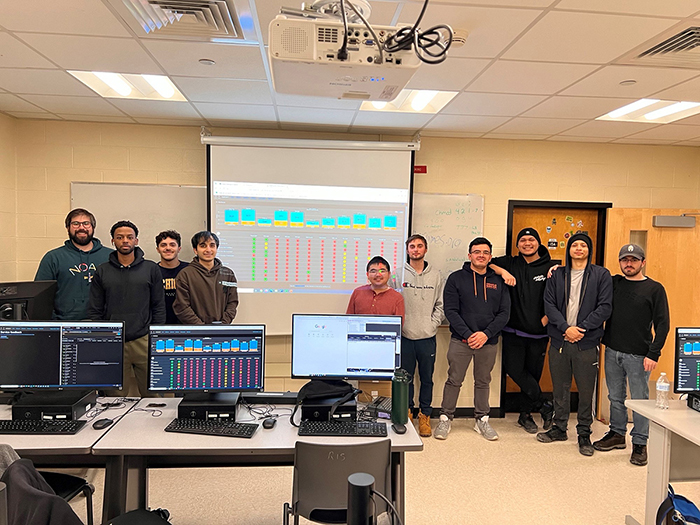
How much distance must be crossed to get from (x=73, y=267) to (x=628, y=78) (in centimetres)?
412

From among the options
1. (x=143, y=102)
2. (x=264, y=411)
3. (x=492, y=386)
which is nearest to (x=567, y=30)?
(x=264, y=411)

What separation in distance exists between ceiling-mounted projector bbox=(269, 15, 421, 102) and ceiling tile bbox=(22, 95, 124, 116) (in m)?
2.56

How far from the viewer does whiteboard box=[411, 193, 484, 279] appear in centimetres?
452

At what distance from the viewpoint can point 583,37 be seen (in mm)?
2334

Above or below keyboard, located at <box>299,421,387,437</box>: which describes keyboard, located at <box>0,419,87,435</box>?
below

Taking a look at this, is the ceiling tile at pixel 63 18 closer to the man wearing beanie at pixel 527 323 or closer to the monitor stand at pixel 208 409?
the monitor stand at pixel 208 409

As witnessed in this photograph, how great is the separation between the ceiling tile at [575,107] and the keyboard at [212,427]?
2.95m

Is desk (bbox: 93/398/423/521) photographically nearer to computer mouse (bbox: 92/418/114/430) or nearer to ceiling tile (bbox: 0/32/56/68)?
computer mouse (bbox: 92/418/114/430)

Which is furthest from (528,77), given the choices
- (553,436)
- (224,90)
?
(553,436)

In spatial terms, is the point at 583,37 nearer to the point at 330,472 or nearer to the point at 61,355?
the point at 330,472

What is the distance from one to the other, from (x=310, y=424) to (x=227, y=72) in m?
2.16

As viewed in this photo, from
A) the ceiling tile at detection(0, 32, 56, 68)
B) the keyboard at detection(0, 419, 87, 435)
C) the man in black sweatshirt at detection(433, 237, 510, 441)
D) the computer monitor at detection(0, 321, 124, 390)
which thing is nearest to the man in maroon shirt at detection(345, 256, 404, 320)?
the man in black sweatshirt at detection(433, 237, 510, 441)

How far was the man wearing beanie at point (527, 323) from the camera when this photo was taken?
4.21 metres

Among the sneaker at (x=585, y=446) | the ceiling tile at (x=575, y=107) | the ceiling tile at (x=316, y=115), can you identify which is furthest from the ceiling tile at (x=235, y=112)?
the sneaker at (x=585, y=446)
